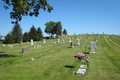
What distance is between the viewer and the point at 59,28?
74688mm

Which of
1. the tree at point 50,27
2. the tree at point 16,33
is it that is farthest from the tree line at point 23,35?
the tree at point 50,27

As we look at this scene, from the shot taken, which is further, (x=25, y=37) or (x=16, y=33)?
(x=25, y=37)

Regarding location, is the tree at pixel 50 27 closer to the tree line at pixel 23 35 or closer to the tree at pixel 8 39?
the tree line at pixel 23 35

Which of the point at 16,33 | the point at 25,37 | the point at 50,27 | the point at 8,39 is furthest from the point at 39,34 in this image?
the point at 50,27

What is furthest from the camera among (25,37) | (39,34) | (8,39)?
(39,34)

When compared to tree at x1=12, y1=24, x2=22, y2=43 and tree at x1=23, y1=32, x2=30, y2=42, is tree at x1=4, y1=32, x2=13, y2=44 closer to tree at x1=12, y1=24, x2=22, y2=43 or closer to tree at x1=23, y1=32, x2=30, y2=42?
tree at x1=12, y1=24, x2=22, y2=43

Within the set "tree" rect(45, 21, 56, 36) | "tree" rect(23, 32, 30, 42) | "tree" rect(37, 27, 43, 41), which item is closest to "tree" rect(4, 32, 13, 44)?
"tree" rect(23, 32, 30, 42)

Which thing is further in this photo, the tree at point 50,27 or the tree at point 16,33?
the tree at point 50,27

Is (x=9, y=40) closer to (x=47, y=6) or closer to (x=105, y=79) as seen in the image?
(x=47, y=6)

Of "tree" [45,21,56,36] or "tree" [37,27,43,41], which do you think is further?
"tree" [45,21,56,36]

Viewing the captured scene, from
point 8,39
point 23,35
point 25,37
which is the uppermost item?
point 23,35

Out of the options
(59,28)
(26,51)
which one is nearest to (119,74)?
(26,51)

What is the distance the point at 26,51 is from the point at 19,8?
32.3ft

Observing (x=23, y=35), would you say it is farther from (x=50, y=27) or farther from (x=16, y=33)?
(x=50, y=27)
